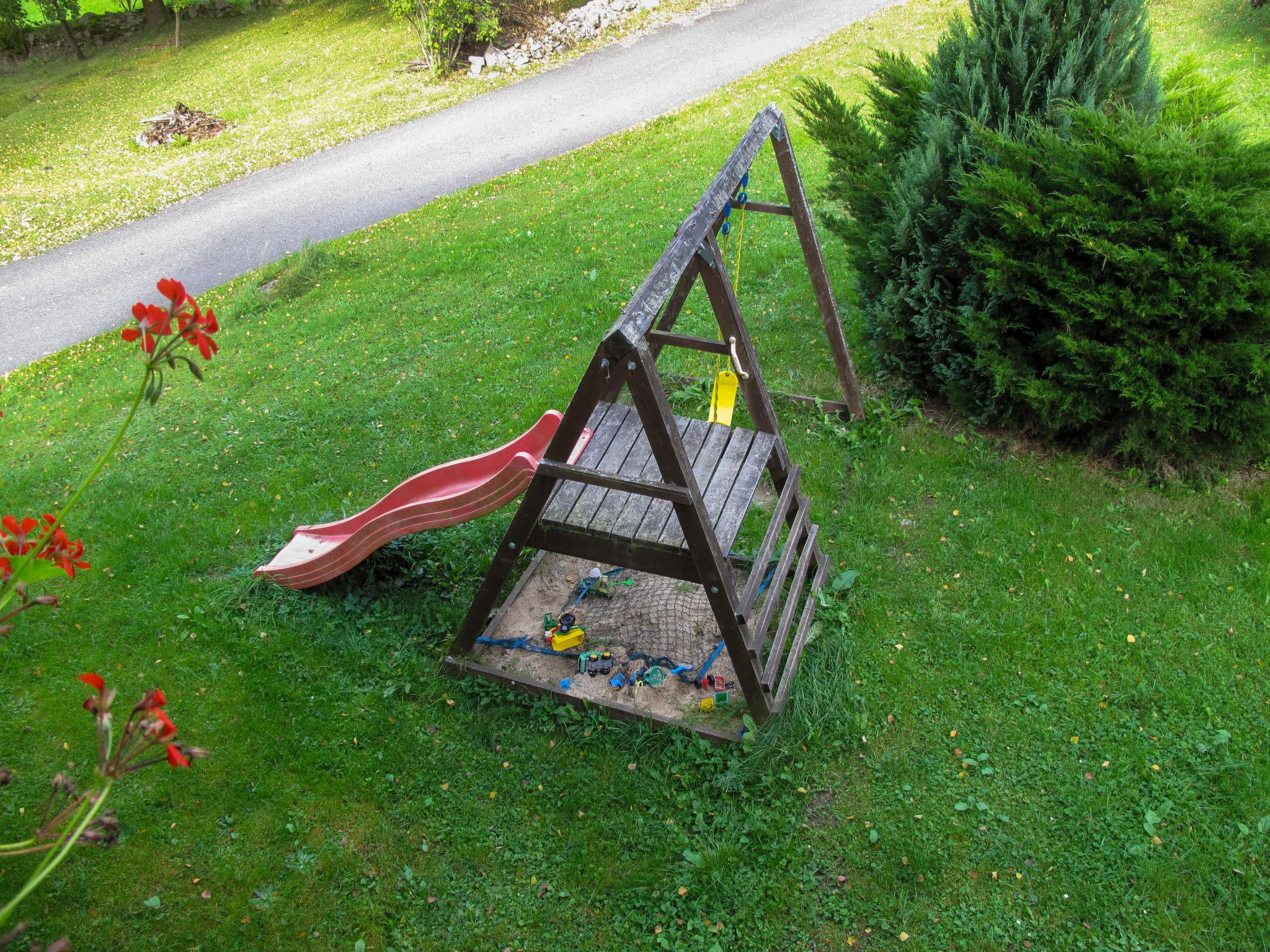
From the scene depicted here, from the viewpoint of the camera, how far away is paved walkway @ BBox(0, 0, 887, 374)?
32.0ft

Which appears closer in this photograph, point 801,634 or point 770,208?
point 801,634

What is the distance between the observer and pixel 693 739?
12.2 ft

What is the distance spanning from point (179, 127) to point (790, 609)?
580 inches

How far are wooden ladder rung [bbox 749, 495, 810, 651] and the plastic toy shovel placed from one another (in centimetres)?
52

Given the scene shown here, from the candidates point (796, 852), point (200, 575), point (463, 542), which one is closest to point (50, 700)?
point (200, 575)

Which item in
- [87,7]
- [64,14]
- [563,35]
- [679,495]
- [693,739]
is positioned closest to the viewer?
[679,495]

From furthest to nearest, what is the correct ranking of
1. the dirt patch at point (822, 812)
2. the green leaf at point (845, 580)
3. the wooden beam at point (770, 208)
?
the wooden beam at point (770, 208) < the green leaf at point (845, 580) < the dirt patch at point (822, 812)

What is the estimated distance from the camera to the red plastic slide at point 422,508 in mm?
3994

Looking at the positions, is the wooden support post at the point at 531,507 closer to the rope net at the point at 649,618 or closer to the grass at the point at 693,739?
the grass at the point at 693,739

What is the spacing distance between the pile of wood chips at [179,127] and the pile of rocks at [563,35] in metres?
4.25

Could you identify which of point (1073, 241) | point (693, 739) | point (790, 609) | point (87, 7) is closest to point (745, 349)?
point (790, 609)

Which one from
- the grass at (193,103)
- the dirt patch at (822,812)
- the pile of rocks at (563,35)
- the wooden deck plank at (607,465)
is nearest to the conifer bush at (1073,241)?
the wooden deck plank at (607,465)

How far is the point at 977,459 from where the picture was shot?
5.14m

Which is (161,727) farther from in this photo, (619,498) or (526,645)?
(526,645)
